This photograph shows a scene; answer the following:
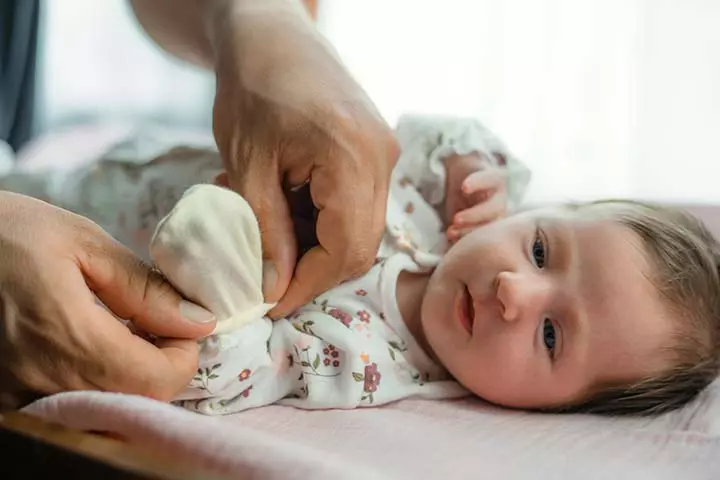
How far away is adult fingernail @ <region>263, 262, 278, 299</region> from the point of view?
78 centimetres

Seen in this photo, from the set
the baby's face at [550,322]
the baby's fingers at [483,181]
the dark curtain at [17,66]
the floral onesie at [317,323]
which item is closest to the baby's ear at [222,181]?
the floral onesie at [317,323]

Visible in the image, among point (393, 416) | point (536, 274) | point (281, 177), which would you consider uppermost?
point (281, 177)

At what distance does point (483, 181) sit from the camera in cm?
117

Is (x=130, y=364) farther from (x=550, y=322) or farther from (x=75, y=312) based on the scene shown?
(x=550, y=322)

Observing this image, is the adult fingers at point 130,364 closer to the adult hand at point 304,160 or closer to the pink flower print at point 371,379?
the adult hand at point 304,160

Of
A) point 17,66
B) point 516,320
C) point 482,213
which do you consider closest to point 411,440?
point 516,320

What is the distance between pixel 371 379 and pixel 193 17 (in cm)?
57

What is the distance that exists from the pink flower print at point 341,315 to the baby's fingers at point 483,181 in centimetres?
30

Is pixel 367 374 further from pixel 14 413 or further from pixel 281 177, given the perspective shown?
pixel 14 413

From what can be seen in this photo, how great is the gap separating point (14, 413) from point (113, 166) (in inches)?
25.7

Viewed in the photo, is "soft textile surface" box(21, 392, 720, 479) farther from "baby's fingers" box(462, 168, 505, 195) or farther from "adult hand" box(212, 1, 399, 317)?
"baby's fingers" box(462, 168, 505, 195)

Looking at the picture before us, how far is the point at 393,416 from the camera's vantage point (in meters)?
0.85

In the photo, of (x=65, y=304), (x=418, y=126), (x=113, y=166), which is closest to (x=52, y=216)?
(x=65, y=304)

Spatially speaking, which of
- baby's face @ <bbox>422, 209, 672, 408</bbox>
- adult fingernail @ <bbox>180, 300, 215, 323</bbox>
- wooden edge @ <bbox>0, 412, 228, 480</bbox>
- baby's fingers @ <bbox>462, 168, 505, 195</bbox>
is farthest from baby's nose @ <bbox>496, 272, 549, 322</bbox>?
wooden edge @ <bbox>0, 412, 228, 480</bbox>
